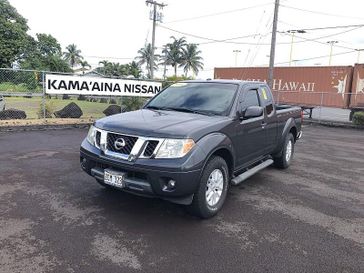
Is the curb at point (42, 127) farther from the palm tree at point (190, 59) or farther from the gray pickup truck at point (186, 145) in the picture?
the palm tree at point (190, 59)

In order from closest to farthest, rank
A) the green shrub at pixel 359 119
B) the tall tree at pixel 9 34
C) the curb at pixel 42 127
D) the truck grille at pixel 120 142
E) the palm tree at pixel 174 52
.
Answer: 1. the truck grille at pixel 120 142
2. the curb at pixel 42 127
3. the green shrub at pixel 359 119
4. the tall tree at pixel 9 34
5. the palm tree at pixel 174 52

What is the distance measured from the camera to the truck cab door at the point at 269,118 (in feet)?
20.0

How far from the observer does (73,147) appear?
880 cm

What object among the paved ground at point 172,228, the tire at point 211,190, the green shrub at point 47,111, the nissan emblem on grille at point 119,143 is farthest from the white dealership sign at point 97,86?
the tire at point 211,190

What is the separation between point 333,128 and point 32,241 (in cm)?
1605

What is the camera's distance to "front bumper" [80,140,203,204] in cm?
386

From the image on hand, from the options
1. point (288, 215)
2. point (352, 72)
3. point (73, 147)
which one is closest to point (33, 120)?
point (73, 147)

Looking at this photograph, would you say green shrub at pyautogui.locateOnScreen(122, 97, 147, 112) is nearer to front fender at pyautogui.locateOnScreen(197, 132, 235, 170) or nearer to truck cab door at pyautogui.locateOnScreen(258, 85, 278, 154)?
truck cab door at pyautogui.locateOnScreen(258, 85, 278, 154)

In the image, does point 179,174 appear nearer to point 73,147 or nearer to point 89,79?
point 73,147

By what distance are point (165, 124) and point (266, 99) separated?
2.72 meters

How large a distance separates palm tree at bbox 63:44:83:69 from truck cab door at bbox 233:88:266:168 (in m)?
87.0

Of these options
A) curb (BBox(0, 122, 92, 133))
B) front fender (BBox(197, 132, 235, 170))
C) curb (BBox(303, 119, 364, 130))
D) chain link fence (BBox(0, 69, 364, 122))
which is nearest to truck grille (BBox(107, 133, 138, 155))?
front fender (BBox(197, 132, 235, 170))

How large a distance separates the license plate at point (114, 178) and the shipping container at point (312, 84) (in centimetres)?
1857

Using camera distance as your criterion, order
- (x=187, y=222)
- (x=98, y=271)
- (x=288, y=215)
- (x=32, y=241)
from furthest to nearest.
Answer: (x=288, y=215) < (x=187, y=222) < (x=32, y=241) < (x=98, y=271)
